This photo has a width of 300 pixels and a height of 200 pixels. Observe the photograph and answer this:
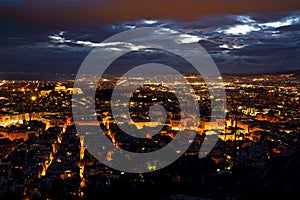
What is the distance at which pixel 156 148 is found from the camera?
1414 cm

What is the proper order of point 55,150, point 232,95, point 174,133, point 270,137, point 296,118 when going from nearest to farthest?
point 55,150
point 270,137
point 174,133
point 296,118
point 232,95

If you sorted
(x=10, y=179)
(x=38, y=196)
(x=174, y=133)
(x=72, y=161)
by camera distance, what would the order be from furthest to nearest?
1. (x=174, y=133)
2. (x=72, y=161)
3. (x=10, y=179)
4. (x=38, y=196)

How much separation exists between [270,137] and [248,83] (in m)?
17.3

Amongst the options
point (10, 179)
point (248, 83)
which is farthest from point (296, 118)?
point (10, 179)

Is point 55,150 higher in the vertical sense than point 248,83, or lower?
lower

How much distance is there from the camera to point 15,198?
858 cm

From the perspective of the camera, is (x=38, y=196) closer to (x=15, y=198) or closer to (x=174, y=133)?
(x=15, y=198)

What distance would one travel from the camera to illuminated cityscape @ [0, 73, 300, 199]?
824 centimetres

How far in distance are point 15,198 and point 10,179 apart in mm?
2478

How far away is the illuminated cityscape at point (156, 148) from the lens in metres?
8.24

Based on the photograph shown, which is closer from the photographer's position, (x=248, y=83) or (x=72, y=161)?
(x=72, y=161)

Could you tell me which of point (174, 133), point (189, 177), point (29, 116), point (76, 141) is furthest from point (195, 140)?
point (29, 116)

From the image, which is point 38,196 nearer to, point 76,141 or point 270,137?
point 76,141

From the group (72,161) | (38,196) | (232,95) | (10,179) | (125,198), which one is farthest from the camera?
(232,95)
